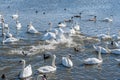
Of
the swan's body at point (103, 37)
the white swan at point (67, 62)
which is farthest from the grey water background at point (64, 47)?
the swan's body at point (103, 37)

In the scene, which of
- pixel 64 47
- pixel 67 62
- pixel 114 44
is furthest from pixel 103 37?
pixel 67 62

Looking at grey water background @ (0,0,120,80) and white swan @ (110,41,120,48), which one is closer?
grey water background @ (0,0,120,80)

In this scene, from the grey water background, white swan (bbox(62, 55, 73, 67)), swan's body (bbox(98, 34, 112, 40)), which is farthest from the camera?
swan's body (bbox(98, 34, 112, 40))

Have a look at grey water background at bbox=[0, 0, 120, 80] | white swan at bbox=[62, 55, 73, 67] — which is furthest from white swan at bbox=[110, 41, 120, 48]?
white swan at bbox=[62, 55, 73, 67]

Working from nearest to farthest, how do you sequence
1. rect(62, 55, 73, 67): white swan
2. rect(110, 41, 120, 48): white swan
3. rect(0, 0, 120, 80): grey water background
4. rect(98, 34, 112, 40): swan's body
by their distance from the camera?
1. rect(0, 0, 120, 80): grey water background
2. rect(62, 55, 73, 67): white swan
3. rect(110, 41, 120, 48): white swan
4. rect(98, 34, 112, 40): swan's body

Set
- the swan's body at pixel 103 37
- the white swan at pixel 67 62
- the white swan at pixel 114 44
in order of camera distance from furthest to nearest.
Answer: the swan's body at pixel 103 37, the white swan at pixel 114 44, the white swan at pixel 67 62

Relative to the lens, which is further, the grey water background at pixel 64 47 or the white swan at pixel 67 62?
the white swan at pixel 67 62

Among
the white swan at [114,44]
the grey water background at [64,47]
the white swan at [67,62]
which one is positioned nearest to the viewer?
the grey water background at [64,47]

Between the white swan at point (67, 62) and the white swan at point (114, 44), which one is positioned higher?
the white swan at point (114, 44)

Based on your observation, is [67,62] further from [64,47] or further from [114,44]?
[114,44]

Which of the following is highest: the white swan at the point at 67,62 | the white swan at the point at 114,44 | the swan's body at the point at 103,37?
the swan's body at the point at 103,37

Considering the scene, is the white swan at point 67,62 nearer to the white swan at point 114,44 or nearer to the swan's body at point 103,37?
the white swan at point 114,44

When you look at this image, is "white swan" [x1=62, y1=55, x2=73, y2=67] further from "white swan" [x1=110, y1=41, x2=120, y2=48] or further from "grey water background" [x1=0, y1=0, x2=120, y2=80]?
"white swan" [x1=110, y1=41, x2=120, y2=48]

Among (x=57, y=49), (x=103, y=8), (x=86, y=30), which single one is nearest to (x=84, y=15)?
(x=103, y=8)
